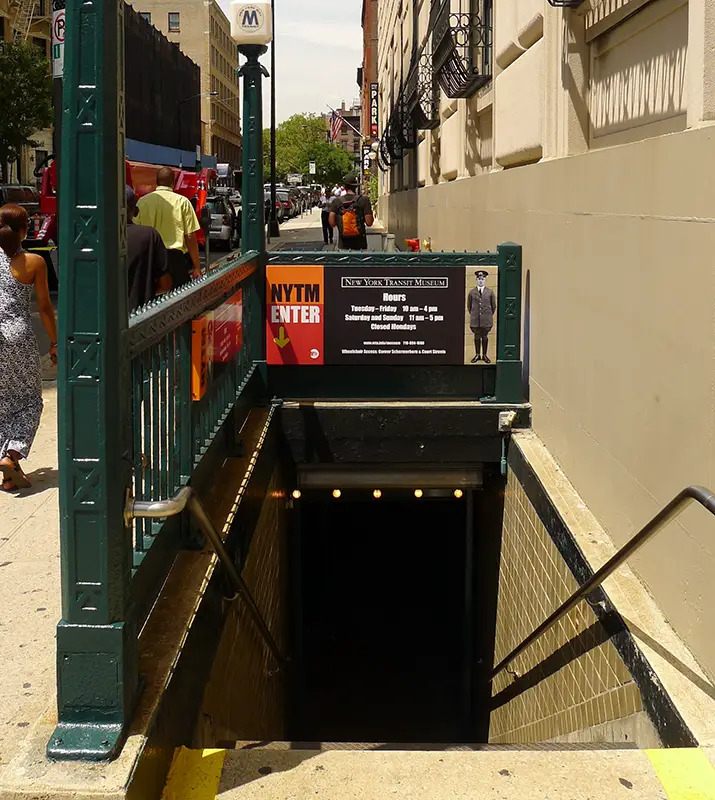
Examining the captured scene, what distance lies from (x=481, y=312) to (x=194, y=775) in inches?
211

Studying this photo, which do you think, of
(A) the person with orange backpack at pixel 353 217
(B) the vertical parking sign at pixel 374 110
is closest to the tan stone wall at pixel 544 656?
(A) the person with orange backpack at pixel 353 217

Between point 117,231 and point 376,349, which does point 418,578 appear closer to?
point 376,349

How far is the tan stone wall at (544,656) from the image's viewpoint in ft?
15.6

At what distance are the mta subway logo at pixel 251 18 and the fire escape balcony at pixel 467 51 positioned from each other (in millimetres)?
3138

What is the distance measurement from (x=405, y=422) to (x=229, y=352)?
2245 millimetres

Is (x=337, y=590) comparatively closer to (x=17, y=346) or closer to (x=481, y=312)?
(x=481, y=312)

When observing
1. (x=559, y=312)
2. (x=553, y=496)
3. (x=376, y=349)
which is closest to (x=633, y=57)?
(x=559, y=312)

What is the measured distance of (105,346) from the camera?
10.3ft

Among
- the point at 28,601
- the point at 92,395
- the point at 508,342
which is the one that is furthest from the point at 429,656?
the point at 92,395

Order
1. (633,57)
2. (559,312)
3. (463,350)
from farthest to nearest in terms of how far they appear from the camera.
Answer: (463,350)
(559,312)
(633,57)

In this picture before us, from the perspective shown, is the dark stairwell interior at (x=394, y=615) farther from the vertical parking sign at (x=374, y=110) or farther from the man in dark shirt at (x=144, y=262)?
the vertical parking sign at (x=374, y=110)

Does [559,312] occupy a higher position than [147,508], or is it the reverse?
[559,312]

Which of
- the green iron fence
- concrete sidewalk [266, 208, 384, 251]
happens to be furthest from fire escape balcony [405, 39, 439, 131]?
the green iron fence

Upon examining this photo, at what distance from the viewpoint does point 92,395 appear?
3.13m
